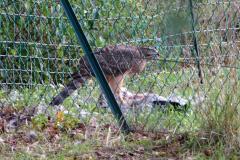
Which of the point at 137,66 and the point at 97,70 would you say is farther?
the point at 137,66

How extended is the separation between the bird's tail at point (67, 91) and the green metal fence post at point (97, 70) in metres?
0.98

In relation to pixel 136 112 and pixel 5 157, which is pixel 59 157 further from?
pixel 136 112

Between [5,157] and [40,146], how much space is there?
33 centimetres

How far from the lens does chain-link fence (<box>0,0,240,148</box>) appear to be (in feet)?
15.4

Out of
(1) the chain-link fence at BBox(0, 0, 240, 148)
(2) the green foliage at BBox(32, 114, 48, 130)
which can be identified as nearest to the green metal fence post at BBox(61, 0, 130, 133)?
(1) the chain-link fence at BBox(0, 0, 240, 148)

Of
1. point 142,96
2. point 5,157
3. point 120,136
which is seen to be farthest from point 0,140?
point 142,96

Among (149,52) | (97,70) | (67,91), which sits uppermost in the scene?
(97,70)

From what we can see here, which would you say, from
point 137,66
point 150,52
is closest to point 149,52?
point 150,52

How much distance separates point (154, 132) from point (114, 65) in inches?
50.6

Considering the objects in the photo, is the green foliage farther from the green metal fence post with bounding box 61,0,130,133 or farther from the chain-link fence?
the green metal fence post with bounding box 61,0,130,133

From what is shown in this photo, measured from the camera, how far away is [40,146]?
4793 millimetres

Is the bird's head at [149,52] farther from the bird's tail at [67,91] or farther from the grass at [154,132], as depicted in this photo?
the bird's tail at [67,91]

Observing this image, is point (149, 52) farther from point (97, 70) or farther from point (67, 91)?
point (97, 70)

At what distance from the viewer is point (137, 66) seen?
6.05 metres
